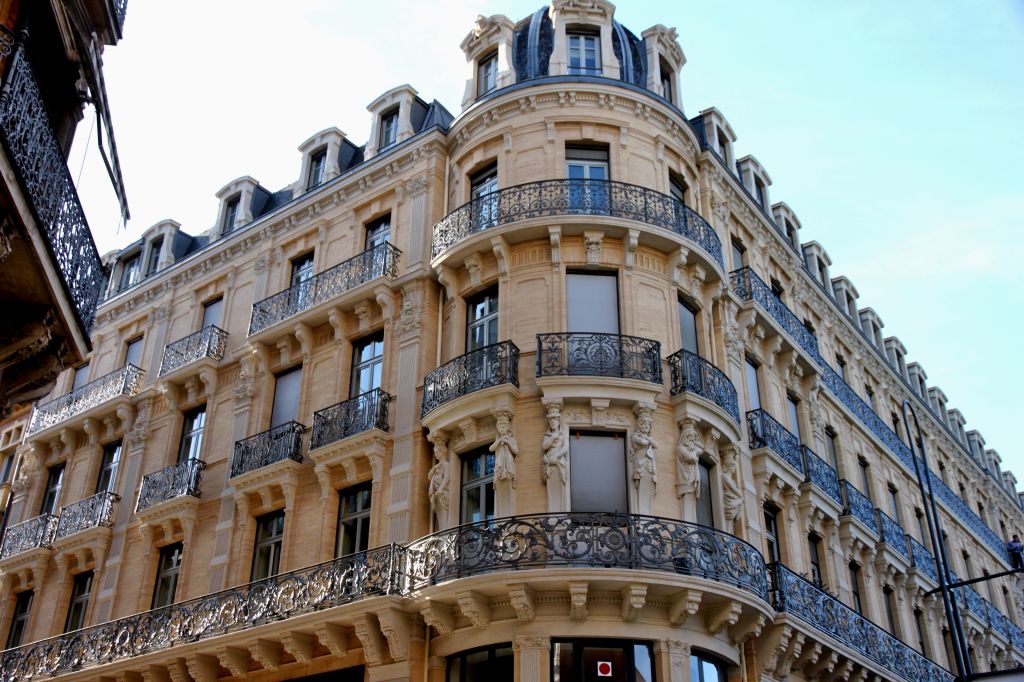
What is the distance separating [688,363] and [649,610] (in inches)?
189

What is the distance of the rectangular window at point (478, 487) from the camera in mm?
16750

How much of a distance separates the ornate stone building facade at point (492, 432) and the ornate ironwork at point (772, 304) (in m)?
0.11

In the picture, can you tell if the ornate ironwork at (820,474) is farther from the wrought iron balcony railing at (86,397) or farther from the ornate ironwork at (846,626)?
the wrought iron balcony railing at (86,397)

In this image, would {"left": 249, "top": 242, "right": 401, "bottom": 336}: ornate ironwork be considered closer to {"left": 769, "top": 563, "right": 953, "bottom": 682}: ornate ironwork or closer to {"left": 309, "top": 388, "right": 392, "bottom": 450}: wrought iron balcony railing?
{"left": 309, "top": 388, "right": 392, "bottom": 450}: wrought iron balcony railing

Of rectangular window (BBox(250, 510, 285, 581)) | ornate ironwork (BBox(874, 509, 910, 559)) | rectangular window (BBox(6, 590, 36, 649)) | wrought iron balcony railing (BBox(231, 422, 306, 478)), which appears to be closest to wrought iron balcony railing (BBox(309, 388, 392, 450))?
wrought iron balcony railing (BBox(231, 422, 306, 478))

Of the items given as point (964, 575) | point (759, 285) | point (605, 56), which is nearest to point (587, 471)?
point (759, 285)

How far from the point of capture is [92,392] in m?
26.3

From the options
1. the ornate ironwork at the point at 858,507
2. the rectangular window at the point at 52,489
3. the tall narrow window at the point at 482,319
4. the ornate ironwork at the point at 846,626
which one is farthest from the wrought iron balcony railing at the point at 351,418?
the ornate ironwork at the point at 858,507

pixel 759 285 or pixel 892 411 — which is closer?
pixel 759 285

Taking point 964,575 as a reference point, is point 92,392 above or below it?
above

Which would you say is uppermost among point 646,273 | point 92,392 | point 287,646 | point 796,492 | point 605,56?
point 605,56

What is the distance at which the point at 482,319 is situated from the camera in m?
18.9

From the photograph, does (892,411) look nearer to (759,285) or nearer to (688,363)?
(759,285)

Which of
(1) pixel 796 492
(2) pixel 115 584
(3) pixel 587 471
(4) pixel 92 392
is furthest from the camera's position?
(4) pixel 92 392
